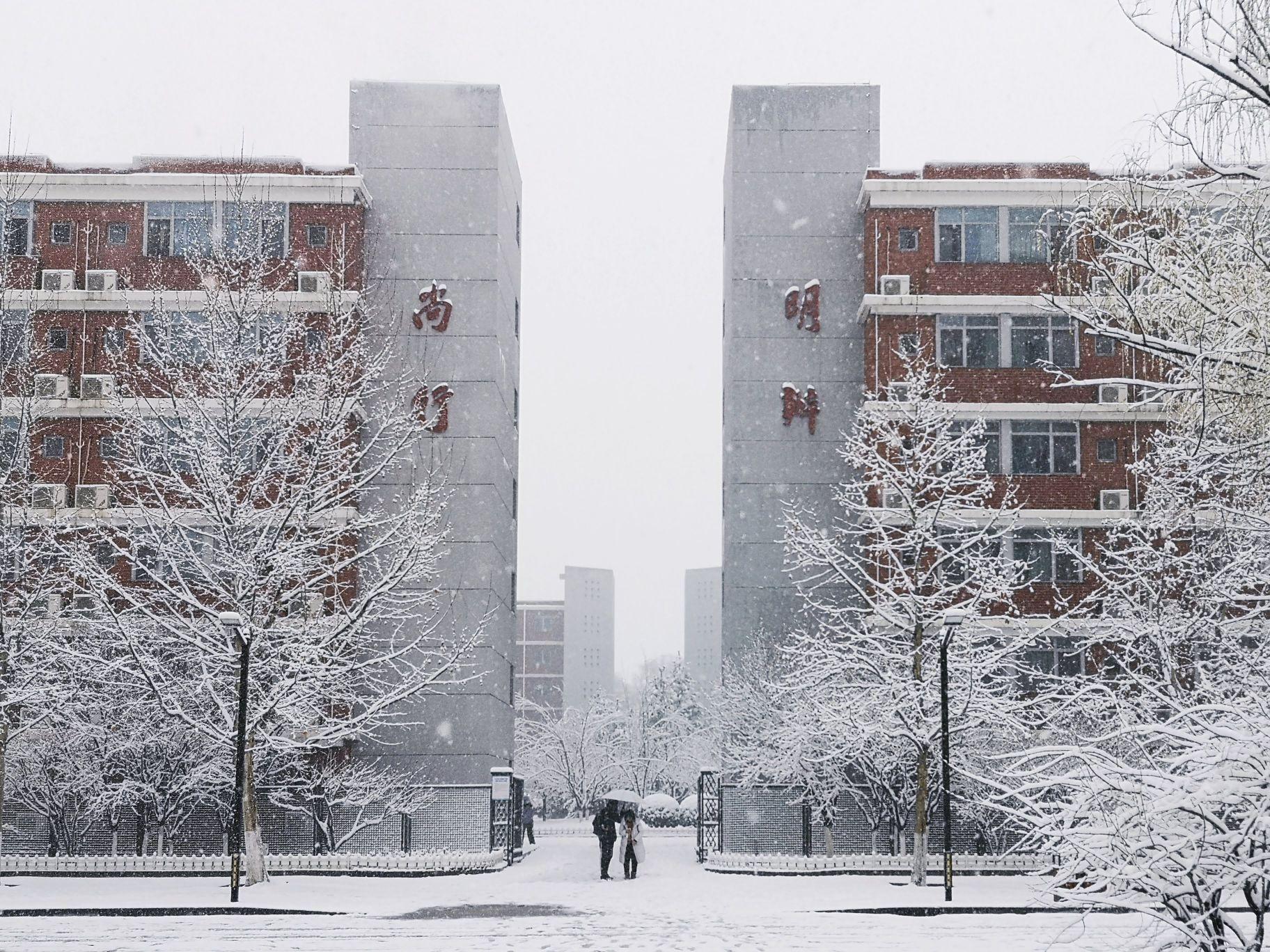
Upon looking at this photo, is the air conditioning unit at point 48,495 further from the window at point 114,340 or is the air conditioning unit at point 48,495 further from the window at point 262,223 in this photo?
the window at point 262,223

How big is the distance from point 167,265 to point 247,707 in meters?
18.1

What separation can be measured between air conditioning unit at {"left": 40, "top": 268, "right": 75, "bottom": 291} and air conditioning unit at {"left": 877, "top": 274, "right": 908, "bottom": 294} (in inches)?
922

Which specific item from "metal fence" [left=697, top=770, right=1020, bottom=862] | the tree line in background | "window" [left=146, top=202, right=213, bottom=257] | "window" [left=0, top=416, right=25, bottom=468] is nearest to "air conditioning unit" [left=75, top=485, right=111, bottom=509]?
the tree line in background

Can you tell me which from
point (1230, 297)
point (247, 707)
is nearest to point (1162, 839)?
point (1230, 297)

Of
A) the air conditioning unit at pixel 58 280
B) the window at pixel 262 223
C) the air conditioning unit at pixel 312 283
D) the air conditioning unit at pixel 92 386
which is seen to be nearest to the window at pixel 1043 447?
the air conditioning unit at pixel 312 283

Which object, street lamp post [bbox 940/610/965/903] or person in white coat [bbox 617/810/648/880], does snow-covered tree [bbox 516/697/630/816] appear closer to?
person in white coat [bbox 617/810/648/880]

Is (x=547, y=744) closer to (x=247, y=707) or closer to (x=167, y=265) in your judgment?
(x=167, y=265)

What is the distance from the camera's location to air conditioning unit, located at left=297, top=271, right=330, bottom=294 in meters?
39.4

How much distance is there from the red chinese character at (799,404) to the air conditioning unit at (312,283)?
48.4 ft

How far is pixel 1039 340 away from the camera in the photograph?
40.5 meters

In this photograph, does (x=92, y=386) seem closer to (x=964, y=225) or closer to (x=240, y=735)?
(x=240, y=735)

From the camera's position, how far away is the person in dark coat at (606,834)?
101 feet

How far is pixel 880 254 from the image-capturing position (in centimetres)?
4075

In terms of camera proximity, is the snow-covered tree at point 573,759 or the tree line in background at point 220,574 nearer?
the tree line in background at point 220,574
